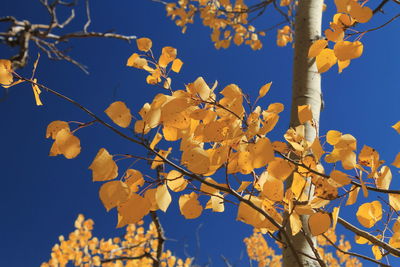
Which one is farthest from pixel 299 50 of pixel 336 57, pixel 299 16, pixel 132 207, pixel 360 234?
pixel 132 207

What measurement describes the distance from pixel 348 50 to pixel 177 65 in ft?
1.49

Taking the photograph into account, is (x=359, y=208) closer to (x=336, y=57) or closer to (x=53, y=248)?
(x=336, y=57)

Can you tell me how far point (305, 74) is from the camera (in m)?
1.47

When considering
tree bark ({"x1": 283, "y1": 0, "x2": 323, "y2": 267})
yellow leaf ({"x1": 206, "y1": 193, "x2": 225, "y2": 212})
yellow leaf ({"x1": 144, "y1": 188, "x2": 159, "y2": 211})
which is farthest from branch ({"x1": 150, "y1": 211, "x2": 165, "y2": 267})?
yellow leaf ({"x1": 144, "y1": 188, "x2": 159, "y2": 211})

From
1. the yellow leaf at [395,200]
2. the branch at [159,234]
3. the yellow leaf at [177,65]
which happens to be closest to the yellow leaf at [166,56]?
the yellow leaf at [177,65]

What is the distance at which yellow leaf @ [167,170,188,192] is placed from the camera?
747 millimetres

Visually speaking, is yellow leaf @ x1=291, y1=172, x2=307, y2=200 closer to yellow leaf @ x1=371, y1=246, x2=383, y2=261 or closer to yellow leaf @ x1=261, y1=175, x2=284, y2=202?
yellow leaf @ x1=261, y1=175, x2=284, y2=202

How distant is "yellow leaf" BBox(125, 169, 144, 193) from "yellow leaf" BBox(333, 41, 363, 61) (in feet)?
1.84

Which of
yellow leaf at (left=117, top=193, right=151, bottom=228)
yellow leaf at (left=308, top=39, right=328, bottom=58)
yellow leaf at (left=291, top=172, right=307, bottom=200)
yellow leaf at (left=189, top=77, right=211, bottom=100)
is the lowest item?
yellow leaf at (left=117, top=193, right=151, bottom=228)

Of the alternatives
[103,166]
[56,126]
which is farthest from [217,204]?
[56,126]

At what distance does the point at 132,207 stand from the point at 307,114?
1.62 feet

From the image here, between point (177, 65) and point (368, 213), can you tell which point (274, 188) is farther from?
point (177, 65)

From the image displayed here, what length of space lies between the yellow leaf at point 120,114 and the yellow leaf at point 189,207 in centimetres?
23

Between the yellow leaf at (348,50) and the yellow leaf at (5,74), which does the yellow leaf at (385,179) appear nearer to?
the yellow leaf at (348,50)
